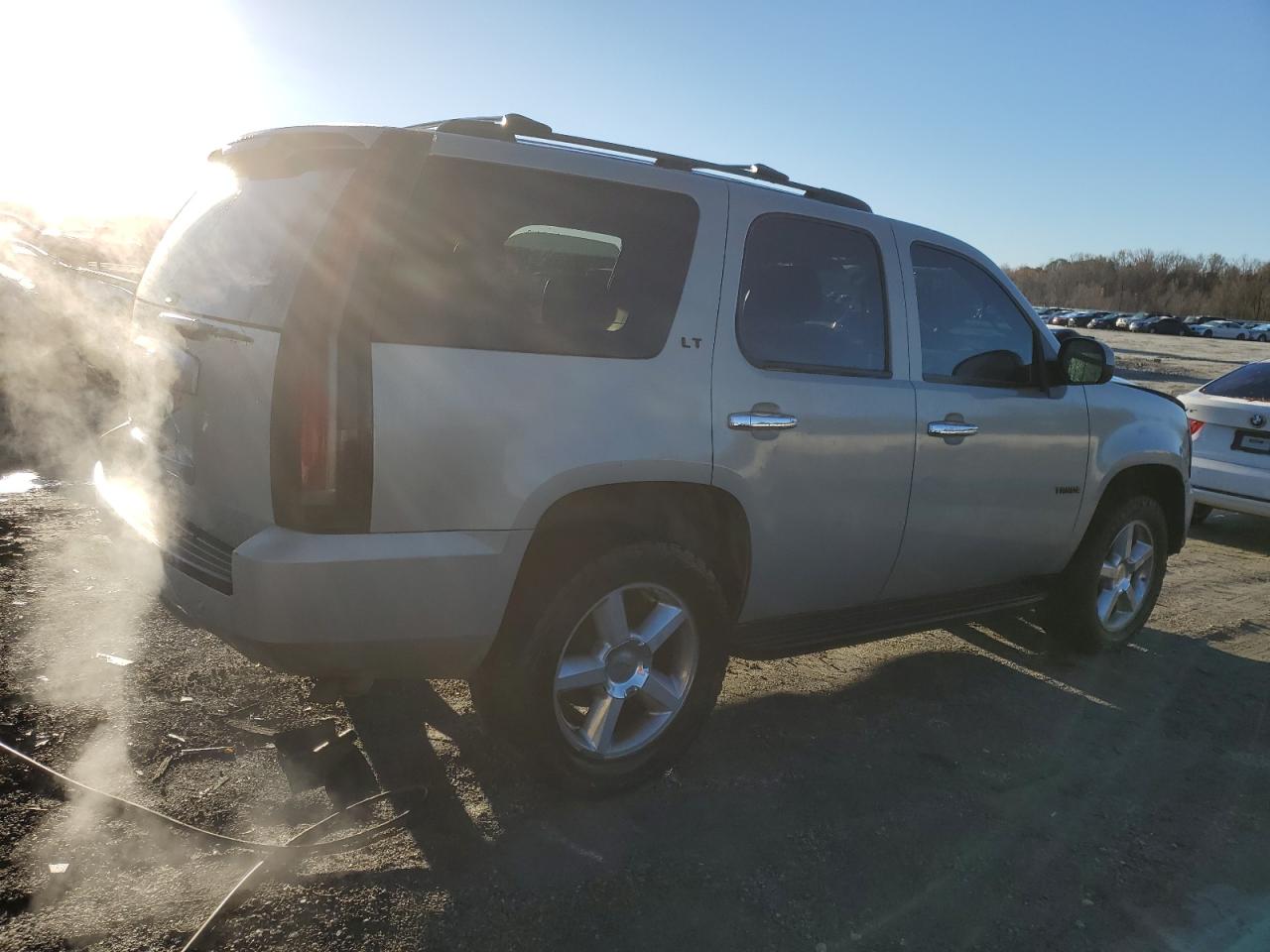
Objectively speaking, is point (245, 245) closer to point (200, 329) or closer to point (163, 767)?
point (200, 329)

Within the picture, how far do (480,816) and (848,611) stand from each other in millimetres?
1680

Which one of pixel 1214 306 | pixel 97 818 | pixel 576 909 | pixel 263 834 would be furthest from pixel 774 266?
pixel 1214 306

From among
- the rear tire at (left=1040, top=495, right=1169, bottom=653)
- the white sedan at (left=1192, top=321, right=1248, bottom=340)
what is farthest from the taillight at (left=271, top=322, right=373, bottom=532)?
the white sedan at (left=1192, top=321, right=1248, bottom=340)

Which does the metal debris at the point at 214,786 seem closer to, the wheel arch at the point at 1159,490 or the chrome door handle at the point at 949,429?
the chrome door handle at the point at 949,429

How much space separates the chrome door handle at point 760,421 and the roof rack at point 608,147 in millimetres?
890

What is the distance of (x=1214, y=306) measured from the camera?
93188 mm

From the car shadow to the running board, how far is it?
418 millimetres

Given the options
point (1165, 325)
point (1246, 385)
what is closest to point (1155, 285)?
point (1165, 325)

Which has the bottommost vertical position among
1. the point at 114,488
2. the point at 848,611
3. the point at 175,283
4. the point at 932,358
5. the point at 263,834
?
the point at 263,834

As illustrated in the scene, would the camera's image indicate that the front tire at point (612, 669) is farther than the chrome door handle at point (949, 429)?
No

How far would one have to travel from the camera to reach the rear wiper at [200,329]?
2.75 m

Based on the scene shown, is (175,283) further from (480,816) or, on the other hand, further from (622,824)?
(622,824)

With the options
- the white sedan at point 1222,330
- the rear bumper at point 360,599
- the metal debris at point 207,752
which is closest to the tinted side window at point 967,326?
the rear bumper at point 360,599

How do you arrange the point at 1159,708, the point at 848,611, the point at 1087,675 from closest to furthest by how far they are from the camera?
the point at 848,611 → the point at 1159,708 → the point at 1087,675
